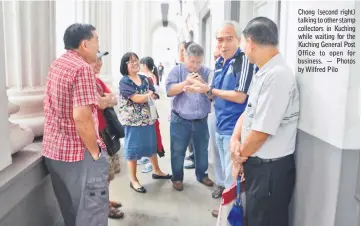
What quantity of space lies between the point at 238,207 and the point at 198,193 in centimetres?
165

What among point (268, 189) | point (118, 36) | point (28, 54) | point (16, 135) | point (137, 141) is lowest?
point (137, 141)

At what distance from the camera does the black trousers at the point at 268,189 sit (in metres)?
1.87

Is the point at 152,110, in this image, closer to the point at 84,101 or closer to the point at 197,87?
the point at 197,87

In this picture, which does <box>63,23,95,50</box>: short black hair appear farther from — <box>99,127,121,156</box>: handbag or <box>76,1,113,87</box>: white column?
<box>76,1,113,87</box>: white column

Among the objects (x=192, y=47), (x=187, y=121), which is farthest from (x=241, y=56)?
(x=187, y=121)

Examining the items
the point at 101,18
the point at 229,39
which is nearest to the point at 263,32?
the point at 229,39

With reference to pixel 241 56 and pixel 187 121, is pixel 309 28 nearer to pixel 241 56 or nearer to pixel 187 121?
pixel 241 56

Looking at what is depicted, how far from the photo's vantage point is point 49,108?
207 cm

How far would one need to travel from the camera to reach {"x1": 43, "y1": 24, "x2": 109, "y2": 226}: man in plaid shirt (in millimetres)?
1961

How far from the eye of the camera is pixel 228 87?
280 centimetres

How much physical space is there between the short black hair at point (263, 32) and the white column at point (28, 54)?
1752 millimetres

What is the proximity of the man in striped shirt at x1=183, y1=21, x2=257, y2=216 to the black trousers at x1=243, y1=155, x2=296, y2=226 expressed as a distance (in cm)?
78

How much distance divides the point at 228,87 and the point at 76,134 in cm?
134

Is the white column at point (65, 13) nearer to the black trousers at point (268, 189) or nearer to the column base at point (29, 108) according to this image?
the column base at point (29, 108)
